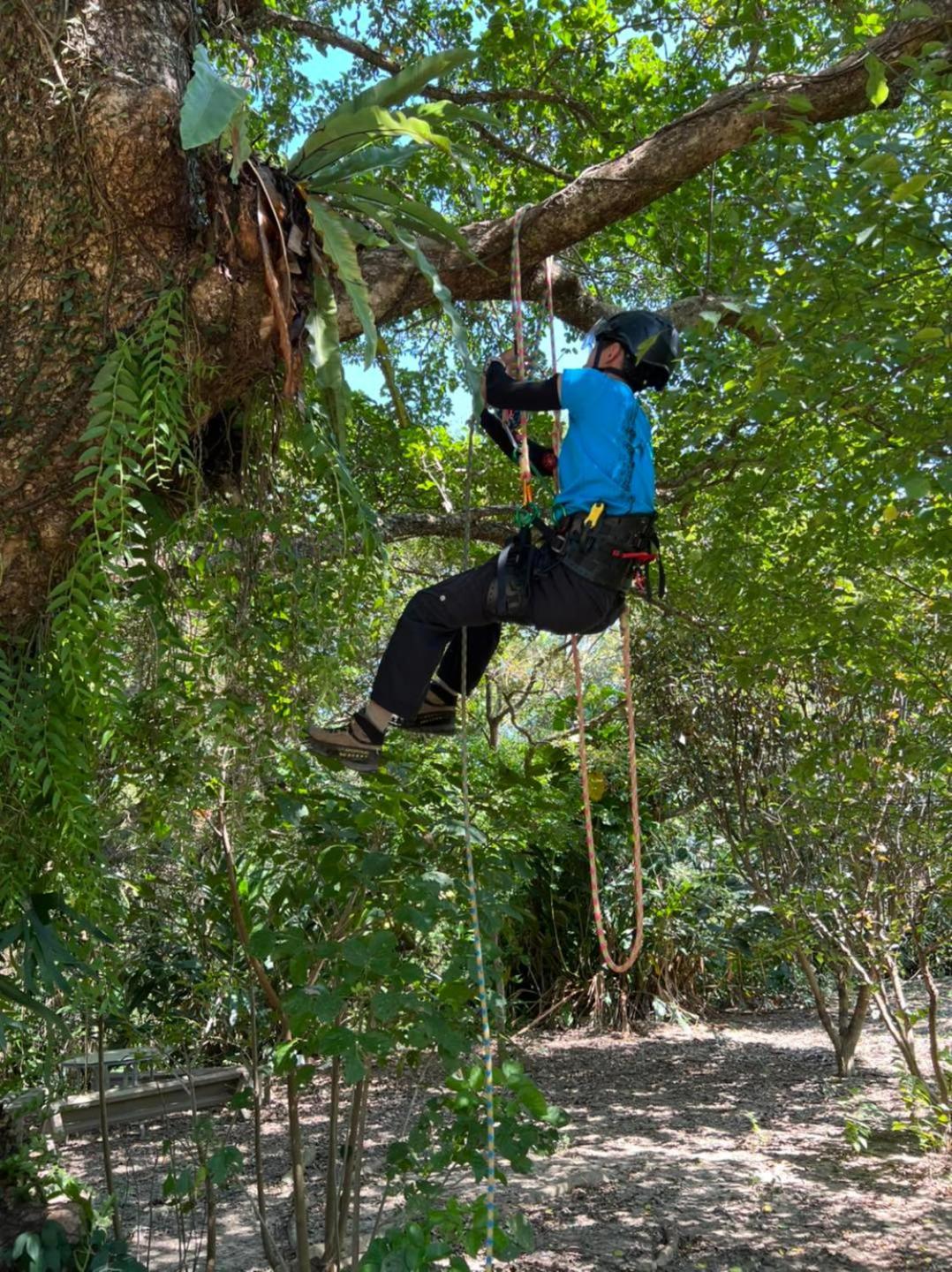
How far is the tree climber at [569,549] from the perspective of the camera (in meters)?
3.12

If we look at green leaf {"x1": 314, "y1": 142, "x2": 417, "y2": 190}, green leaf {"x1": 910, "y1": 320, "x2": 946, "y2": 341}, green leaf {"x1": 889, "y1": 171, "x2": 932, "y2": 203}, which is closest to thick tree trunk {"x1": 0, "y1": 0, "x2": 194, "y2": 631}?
green leaf {"x1": 314, "y1": 142, "x2": 417, "y2": 190}

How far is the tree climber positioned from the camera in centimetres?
312

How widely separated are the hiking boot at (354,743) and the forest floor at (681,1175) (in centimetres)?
119

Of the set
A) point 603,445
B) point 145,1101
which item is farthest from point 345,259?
point 145,1101

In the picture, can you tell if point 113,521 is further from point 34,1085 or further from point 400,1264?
point 34,1085

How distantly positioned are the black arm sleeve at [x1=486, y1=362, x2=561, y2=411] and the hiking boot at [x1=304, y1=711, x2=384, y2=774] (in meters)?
1.03

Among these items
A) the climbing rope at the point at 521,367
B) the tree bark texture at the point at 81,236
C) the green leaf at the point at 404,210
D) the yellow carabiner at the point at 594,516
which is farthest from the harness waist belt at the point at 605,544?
the tree bark texture at the point at 81,236

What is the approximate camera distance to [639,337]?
127 inches

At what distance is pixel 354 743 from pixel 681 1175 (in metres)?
3.74

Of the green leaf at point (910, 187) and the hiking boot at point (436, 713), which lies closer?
the green leaf at point (910, 187)

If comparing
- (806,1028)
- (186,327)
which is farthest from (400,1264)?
(806,1028)

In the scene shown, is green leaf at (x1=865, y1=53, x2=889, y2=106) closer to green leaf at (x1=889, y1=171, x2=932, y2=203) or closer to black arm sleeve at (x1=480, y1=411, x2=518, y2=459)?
green leaf at (x1=889, y1=171, x2=932, y2=203)

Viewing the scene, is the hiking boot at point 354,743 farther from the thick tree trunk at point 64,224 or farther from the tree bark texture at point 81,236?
the thick tree trunk at point 64,224

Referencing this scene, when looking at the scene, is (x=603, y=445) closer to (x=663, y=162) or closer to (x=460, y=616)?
(x=460, y=616)
